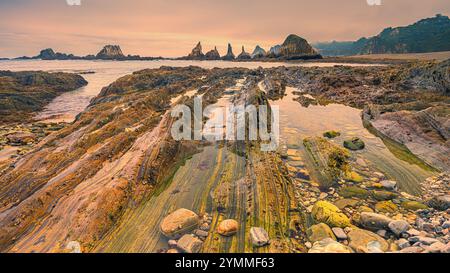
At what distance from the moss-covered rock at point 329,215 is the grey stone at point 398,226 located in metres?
0.99

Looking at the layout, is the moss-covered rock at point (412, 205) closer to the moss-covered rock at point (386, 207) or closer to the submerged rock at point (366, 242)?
the moss-covered rock at point (386, 207)

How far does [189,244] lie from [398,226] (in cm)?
540

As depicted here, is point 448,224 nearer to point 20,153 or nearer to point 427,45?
point 20,153

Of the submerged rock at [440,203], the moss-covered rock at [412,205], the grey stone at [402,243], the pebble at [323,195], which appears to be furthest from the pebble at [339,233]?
the submerged rock at [440,203]

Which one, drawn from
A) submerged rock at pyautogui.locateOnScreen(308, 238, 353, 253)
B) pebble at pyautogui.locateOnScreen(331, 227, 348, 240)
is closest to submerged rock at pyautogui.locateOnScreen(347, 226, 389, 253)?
pebble at pyautogui.locateOnScreen(331, 227, 348, 240)

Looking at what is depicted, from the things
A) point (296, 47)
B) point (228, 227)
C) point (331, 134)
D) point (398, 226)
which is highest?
point (296, 47)

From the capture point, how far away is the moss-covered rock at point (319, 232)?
229 inches

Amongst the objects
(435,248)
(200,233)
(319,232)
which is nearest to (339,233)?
(319,232)

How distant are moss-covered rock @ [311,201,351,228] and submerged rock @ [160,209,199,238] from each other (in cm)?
355

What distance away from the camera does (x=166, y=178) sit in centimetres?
909

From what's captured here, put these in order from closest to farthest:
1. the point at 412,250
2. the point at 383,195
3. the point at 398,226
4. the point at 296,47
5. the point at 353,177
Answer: the point at 412,250 < the point at 398,226 < the point at 383,195 < the point at 353,177 < the point at 296,47

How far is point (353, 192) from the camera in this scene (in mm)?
8031

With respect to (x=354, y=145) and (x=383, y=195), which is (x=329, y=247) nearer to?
(x=383, y=195)

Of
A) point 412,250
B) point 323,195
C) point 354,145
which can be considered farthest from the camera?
point 354,145
